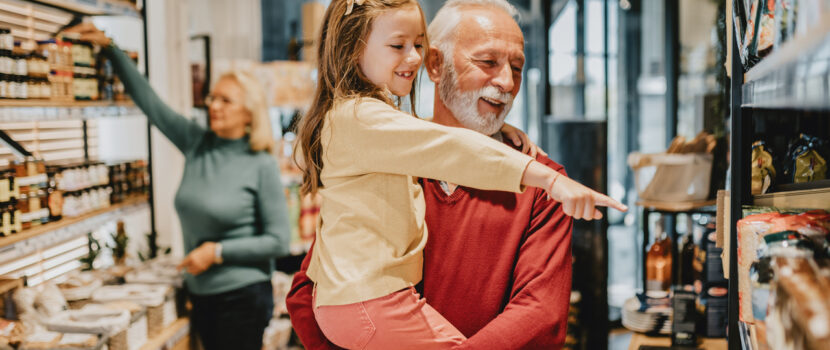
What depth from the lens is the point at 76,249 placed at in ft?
10.8

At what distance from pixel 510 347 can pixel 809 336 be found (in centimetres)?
87

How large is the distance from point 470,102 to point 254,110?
185cm

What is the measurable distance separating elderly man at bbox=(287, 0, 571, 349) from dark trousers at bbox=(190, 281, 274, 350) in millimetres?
1575

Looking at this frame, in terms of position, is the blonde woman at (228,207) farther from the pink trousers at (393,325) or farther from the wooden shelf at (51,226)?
the pink trousers at (393,325)

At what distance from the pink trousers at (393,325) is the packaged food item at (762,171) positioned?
85cm

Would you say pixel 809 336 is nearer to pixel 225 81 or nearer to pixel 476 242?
pixel 476 242

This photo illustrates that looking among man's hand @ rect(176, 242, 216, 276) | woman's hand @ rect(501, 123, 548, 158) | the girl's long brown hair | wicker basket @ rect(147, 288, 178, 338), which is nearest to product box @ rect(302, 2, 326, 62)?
man's hand @ rect(176, 242, 216, 276)

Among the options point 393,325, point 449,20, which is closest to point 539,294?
point 393,325

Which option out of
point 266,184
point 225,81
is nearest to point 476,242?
point 266,184

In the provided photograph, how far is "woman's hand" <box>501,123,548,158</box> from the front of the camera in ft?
5.70

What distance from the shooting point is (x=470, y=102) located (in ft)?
5.75

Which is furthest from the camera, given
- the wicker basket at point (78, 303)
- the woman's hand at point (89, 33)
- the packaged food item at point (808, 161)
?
the woman's hand at point (89, 33)

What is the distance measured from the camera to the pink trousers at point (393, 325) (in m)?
1.40

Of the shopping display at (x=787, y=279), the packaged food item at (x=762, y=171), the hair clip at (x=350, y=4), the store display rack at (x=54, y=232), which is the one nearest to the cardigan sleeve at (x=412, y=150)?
the hair clip at (x=350, y=4)
